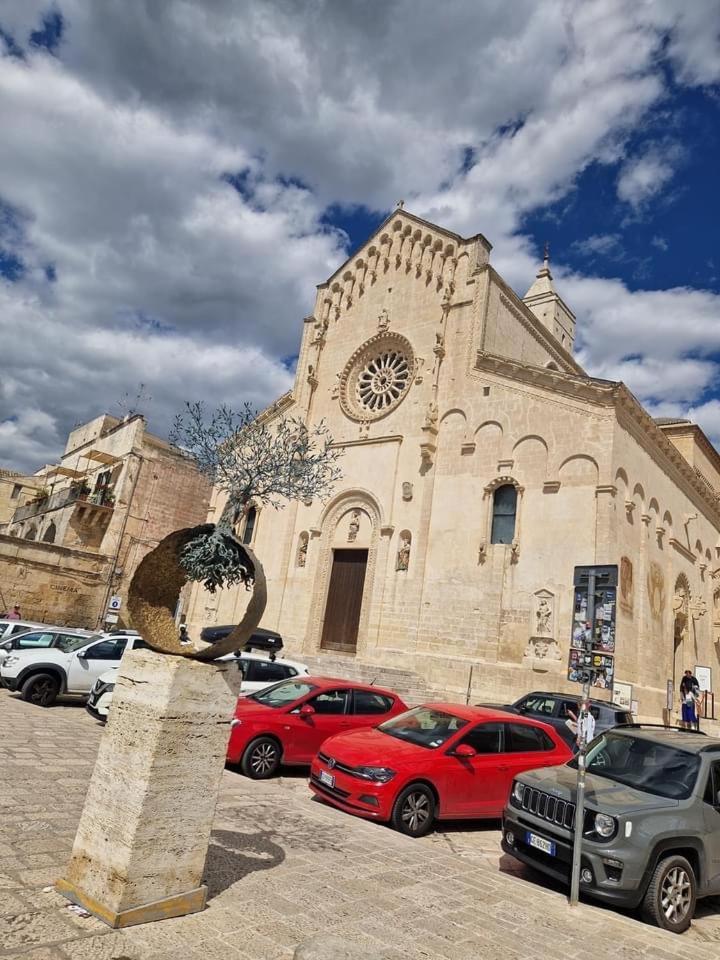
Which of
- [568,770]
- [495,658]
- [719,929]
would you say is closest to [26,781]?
[568,770]

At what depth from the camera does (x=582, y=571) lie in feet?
23.3

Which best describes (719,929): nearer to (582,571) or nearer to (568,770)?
(568,770)

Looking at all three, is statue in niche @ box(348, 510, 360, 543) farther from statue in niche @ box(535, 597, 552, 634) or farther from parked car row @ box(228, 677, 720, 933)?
parked car row @ box(228, 677, 720, 933)

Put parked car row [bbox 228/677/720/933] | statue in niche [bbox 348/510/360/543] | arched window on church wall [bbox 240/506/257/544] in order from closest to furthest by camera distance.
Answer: parked car row [bbox 228/677/720/933], statue in niche [bbox 348/510/360/543], arched window on church wall [bbox 240/506/257/544]

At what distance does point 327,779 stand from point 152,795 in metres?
4.39

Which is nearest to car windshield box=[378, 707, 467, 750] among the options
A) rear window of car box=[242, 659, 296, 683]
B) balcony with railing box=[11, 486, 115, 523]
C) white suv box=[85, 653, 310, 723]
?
white suv box=[85, 653, 310, 723]

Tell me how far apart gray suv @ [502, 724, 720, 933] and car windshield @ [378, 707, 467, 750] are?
1.34 meters

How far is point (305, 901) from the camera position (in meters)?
4.59

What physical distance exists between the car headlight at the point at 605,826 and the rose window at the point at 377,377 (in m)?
18.2

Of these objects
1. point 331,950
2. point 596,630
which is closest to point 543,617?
point 596,630

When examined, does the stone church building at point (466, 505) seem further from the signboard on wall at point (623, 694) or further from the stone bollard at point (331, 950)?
the stone bollard at point (331, 950)

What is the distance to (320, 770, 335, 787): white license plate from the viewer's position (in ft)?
26.0

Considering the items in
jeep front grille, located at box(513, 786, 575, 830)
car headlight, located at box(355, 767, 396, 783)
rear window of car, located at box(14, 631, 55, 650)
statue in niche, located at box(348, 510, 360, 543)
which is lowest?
car headlight, located at box(355, 767, 396, 783)

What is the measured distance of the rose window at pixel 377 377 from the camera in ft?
77.9
